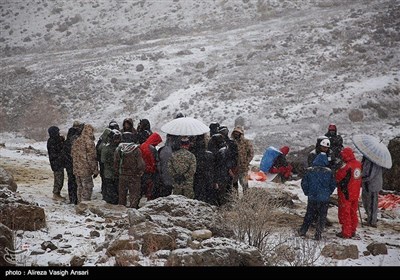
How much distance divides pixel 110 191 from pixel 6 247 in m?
3.07

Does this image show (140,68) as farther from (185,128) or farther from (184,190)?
(184,190)

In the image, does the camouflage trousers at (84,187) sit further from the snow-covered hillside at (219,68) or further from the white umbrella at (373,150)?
the snow-covered hillside at (219,68)

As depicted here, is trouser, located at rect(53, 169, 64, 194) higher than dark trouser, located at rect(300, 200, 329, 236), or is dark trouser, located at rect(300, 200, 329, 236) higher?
trouser, located at rect(53, 169, 64, 194)

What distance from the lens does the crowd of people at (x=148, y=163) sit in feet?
22.4

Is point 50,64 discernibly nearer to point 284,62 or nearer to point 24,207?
point 284,62

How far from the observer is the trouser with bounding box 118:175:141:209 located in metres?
6.99

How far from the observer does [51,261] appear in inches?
184

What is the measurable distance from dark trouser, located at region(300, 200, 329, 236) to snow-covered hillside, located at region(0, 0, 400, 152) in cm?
1140

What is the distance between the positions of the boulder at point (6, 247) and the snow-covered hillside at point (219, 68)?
14.1 metres

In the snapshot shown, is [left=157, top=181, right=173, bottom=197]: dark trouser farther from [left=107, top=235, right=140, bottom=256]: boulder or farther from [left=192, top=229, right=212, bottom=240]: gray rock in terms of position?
[left=107, top=235, right=140, bottom=256]: boulder

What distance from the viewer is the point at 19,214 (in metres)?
5.62

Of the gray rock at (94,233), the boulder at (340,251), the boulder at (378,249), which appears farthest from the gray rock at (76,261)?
the boulder at (378,249)

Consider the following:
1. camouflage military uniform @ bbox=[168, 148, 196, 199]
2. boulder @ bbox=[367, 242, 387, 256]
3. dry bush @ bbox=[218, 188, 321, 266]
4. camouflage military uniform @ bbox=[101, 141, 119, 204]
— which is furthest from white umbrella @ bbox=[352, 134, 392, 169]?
camouflage military uniform @ bbox=[101, 141, 119, 204]
